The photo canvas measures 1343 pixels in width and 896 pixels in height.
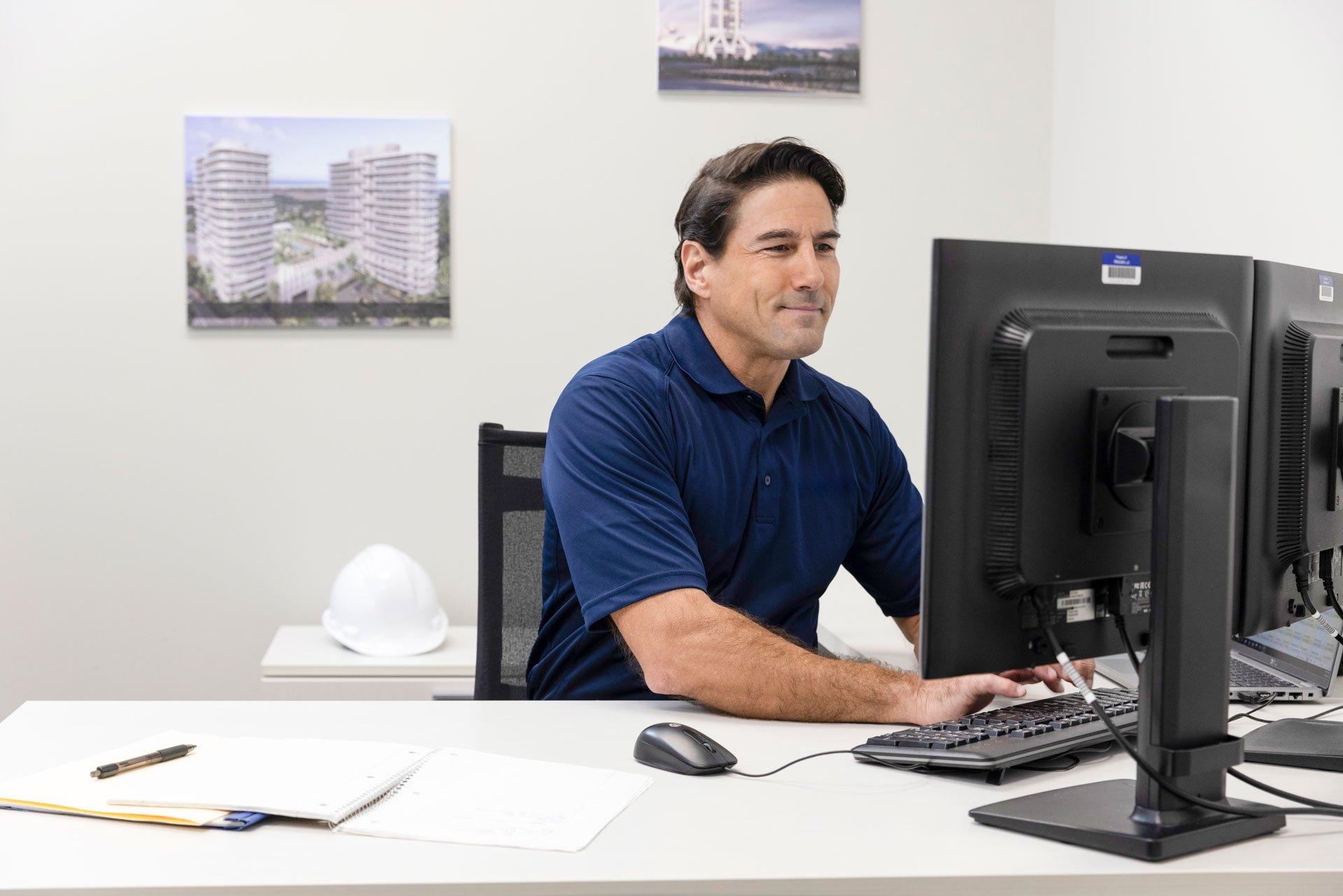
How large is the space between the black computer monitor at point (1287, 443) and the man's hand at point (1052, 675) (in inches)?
11.5

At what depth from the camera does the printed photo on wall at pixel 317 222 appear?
2893 millimetres

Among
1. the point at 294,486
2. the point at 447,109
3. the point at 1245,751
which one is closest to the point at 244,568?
the point at 294,486

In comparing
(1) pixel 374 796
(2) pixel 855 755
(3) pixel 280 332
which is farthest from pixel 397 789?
(3) pixel 280 332

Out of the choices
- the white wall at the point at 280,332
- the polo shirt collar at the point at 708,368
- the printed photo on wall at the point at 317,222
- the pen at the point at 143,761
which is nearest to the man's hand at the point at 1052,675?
the polo shirt collar at the point at 708,368

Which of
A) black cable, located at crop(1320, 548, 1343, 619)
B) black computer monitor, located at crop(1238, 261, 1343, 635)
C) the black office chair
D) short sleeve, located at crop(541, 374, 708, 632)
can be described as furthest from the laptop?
the black office chair

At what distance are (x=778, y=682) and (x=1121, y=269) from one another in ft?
1.96

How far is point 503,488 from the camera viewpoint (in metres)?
1.84

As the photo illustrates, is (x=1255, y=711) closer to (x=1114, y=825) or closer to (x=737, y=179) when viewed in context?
(x=1114, y=825)

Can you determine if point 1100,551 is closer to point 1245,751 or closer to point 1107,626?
point 1107,626

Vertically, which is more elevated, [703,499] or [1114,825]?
[703,499]

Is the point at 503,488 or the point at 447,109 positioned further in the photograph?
the point at 447,109

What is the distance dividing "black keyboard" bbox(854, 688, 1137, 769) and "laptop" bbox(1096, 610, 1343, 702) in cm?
26

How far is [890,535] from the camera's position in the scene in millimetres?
1823

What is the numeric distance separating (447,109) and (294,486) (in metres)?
1.00
